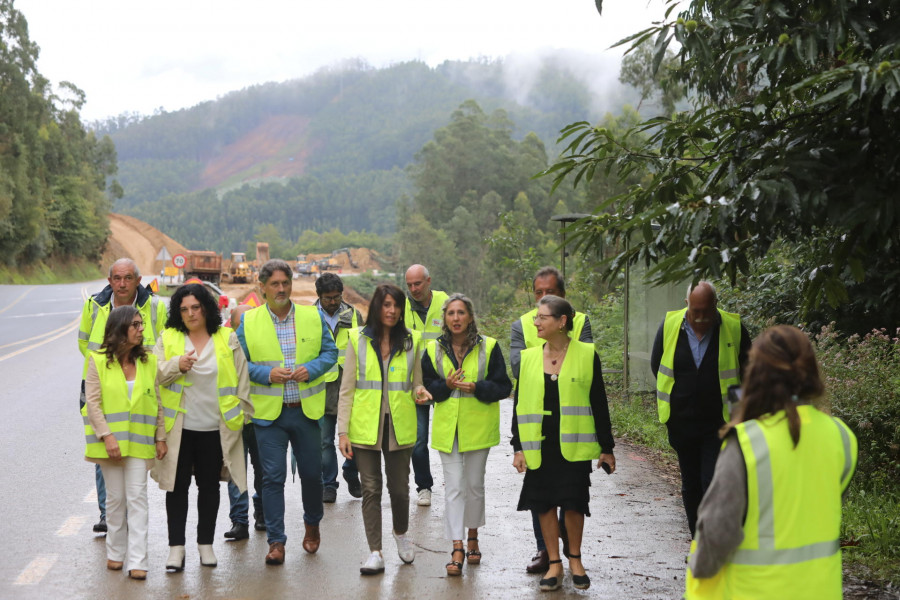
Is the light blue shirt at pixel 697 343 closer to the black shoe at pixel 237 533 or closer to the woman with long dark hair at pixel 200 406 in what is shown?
the woman with long dark hair at pixel 200 406

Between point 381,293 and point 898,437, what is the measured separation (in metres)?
4.36

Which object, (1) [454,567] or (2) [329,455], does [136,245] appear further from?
(1) [454,567]

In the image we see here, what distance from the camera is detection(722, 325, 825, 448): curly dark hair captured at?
3.20m

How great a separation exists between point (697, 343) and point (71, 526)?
477cm

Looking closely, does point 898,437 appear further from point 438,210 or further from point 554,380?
point 438,210

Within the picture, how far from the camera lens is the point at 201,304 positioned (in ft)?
21.4

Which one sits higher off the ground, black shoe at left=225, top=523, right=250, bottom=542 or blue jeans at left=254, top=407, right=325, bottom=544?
blue jeans at left=254, top=407, right=325, bottom=544

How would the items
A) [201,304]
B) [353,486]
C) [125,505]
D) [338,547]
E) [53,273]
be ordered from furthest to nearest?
[53,273]
[353,486]
[338,547]
[201,304]
[125,505]

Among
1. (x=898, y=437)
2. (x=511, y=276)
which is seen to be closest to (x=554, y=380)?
(x=898, y=437)

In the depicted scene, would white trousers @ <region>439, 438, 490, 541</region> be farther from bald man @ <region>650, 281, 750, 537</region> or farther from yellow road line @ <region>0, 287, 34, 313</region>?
yellow road line @ <region>0, 287, 34, 313</region>

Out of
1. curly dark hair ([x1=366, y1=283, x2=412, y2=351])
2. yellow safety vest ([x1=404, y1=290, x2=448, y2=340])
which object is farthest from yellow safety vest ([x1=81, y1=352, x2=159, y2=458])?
yellow safety vest ([x1=404, y1=290, x2=448, y2=340])

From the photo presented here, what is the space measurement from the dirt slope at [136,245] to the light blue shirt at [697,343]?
8674 cm

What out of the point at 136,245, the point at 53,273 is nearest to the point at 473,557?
the point at 53,273

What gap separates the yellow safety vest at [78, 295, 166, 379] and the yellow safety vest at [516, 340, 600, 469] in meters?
2.89
